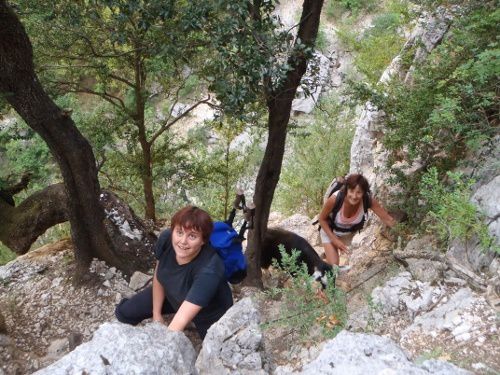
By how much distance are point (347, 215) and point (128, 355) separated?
3.48m

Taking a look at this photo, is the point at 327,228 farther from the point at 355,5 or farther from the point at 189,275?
the point at 355,5

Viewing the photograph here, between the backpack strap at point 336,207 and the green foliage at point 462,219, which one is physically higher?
the green foliage at point 462,219

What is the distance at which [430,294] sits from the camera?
3.31 m

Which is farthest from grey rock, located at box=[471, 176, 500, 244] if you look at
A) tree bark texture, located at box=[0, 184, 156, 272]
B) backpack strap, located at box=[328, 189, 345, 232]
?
tree bark texture, located at box=[0, 184, 156, 272]

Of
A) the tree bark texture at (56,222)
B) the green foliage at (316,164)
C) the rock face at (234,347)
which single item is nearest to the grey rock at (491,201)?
the rock face at (234,347)

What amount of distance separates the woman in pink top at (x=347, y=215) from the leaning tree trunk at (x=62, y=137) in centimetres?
251

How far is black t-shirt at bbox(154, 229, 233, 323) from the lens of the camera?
2.94 m

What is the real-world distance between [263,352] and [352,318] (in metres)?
0.94

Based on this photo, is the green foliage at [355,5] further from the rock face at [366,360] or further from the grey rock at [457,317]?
the rock face at [366,360]

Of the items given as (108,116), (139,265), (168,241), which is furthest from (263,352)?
(108,116)

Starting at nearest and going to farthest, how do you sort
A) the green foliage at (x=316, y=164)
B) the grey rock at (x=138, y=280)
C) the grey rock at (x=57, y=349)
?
1. the grey rock at (x=57, y=349)
2. the grey rock at (x=138, y=280)
3. the green foliage at (x=316, y=164)

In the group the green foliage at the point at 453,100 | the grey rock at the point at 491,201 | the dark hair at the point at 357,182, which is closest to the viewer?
the grey rock at the point at 491,201

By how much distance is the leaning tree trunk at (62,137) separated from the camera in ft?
13.1

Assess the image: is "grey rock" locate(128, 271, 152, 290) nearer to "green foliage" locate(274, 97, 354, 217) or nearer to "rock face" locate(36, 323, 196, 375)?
"rock face" locate(36, 323, 196, 375)
